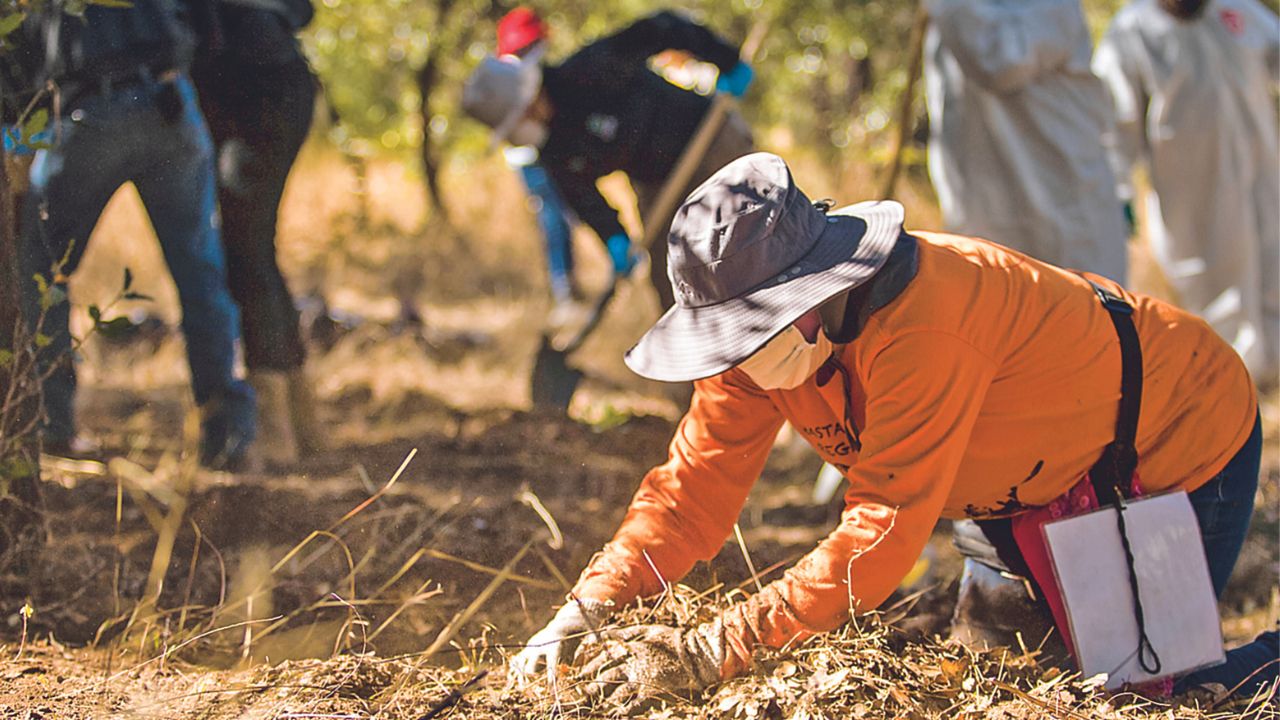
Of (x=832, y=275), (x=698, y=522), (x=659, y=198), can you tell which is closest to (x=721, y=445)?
(x=698, y=522)

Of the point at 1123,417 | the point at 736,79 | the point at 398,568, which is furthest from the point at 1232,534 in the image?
the point at 736,79

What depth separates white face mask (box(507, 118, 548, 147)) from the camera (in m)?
4.43

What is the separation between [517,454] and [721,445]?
6.84 ft

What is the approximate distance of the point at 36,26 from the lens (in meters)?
3.15

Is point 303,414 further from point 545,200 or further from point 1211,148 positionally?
point 1211,148

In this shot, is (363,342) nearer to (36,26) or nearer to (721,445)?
(36,26)

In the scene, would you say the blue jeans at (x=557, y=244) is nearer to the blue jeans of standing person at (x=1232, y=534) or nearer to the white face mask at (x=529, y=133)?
the white face mask at (x=529, y=133)

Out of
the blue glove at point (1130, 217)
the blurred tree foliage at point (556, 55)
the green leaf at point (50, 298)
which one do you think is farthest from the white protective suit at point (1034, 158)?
the green leaf at point (50, 298)

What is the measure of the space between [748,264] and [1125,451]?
87 centimetres

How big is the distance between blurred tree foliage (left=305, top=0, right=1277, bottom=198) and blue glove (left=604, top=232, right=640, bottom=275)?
2.85 metres

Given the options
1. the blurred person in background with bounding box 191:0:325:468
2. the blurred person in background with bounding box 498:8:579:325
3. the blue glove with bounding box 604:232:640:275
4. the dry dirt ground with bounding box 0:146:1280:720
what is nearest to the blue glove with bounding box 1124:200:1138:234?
the dry dirt ground with bounding box 0:146:1280:720

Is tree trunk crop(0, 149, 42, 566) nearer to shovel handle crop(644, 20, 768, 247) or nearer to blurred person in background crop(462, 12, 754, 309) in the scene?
blurred person in background crop(462, 12, 754, 309)

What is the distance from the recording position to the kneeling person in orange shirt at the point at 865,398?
1990 mm

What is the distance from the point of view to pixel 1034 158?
4477mm
